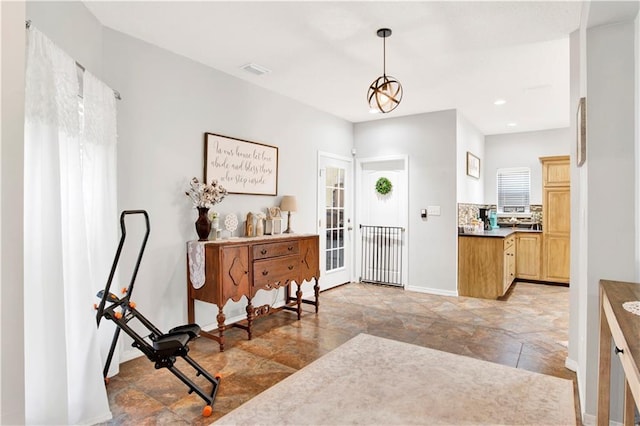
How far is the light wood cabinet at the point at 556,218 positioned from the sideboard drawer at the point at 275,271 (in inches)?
174

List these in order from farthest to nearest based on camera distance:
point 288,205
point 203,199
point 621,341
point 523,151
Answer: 1. point 523,151
2. point 288,205
3. point 203,199
4. point 621,341

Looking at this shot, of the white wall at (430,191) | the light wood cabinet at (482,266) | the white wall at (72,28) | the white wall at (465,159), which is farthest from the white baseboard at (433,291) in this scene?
the white wall at (72,28)

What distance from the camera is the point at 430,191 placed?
5.26m

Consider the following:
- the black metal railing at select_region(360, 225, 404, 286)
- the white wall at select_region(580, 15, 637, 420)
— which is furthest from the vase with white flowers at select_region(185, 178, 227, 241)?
the black metal railing at select_region(360, 225, 404, 286)

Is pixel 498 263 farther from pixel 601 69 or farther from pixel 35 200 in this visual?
pixel 35 200

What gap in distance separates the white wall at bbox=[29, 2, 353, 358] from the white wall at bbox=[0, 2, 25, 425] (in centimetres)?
178

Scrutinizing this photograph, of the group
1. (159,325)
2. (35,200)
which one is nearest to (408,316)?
(159,325)

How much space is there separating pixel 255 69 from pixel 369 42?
4.07 feet

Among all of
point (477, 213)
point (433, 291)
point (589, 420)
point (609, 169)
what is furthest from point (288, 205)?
point (477, 213)

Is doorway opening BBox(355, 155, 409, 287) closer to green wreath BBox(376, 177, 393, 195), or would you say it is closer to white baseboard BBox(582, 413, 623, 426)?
green wreath BBox(376, 177, 393, 195)

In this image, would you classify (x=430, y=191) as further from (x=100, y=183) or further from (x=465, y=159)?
(x=100, y=183)

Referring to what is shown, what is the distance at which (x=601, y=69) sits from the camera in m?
2.03

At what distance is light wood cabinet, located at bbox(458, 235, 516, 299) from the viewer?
485 centimetres

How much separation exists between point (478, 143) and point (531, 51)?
346 cm
